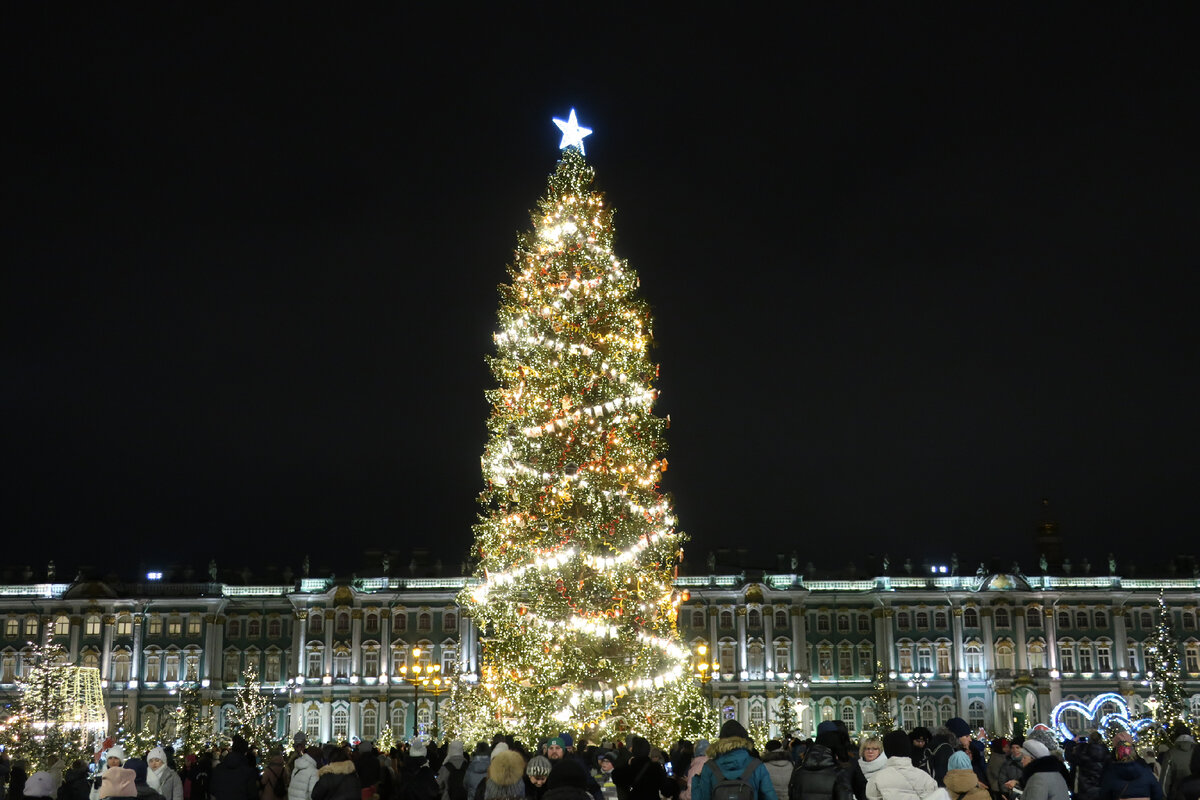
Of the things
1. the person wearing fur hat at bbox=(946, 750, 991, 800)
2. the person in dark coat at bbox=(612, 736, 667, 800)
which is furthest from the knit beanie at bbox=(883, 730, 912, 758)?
the person in dark coat at bbox=(612, 736, 667, 800)

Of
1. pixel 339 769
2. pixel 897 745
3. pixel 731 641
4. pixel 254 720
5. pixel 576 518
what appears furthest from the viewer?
pixel 731 641

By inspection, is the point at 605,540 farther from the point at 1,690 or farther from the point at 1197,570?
the point at 1197,570

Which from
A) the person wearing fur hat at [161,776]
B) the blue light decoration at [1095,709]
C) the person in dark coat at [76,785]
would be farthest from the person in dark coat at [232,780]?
the blue light decoration at [1095,709]

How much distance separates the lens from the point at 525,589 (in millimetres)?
23625

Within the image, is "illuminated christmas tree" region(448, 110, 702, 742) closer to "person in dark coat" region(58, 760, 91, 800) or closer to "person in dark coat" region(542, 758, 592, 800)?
"person in dark coat" region(58, 760, 91, 800)

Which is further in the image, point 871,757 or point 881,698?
point 881,698

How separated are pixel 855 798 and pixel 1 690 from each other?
6422cm

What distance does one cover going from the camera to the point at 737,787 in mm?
9531

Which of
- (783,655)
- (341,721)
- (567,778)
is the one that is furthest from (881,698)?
(567,778)

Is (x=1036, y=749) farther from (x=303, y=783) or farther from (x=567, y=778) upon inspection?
A: (x=303, y=783)

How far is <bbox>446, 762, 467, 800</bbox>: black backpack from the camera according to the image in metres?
15.0

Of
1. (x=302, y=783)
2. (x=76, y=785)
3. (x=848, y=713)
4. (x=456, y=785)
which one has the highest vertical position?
(x=302, y=783)

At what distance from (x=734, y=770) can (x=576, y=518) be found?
14269 millimetres

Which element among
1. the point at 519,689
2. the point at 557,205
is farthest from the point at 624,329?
the point at 519,689
